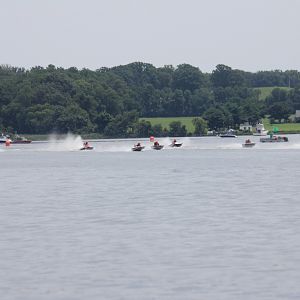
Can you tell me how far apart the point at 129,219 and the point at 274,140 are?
135 meters

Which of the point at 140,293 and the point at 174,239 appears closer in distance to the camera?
the point at 140,293

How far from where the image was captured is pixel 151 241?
4384cm

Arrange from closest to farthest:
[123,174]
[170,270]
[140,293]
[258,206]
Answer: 1. [140,293]
2. [170,270]
3. [258,206]
4. [123,174]

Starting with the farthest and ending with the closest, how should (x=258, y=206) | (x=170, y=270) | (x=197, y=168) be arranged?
(x=197, y=168)
(x=258, y=206)
(x=170, y=270)

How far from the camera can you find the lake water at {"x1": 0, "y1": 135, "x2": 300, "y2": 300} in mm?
34812

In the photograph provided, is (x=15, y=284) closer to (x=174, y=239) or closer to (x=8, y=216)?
(x=174, y=239)

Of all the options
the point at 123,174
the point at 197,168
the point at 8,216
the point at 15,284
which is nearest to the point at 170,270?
the point at 15,284

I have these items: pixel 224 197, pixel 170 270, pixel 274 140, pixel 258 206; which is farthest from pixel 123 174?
pixel 274 140

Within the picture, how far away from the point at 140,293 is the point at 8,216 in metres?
21.6

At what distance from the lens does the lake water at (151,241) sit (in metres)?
34.8

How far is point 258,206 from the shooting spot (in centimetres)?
5781

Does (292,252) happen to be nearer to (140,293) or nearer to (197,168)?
(140,293)

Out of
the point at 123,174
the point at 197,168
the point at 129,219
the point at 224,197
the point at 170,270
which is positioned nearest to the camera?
the point at 170,270

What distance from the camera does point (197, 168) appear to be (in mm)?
105062
